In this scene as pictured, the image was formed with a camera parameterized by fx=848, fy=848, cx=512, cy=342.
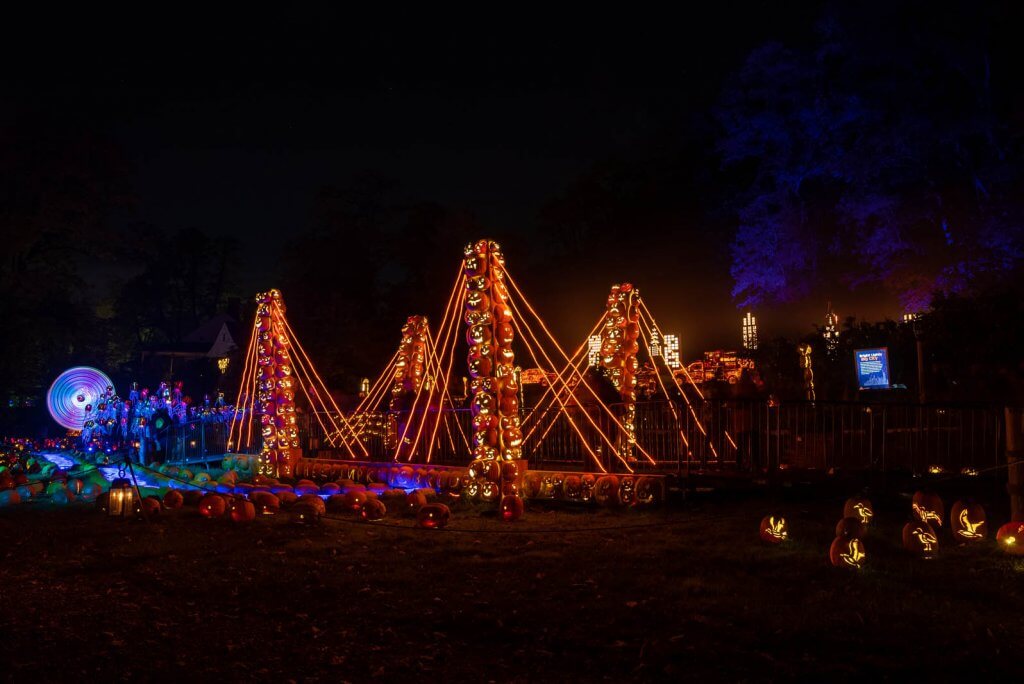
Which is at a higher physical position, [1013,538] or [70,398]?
[70,398]

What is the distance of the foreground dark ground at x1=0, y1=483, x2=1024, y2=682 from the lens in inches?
205

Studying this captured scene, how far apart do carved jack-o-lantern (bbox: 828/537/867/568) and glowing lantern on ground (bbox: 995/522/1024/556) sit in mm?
1419

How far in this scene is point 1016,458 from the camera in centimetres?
810

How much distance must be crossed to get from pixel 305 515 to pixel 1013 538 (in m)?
7.78

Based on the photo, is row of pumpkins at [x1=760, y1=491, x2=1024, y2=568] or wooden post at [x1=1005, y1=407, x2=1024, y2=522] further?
wooden post at [x1=1005, y1=407, x2=1024, y2=522]

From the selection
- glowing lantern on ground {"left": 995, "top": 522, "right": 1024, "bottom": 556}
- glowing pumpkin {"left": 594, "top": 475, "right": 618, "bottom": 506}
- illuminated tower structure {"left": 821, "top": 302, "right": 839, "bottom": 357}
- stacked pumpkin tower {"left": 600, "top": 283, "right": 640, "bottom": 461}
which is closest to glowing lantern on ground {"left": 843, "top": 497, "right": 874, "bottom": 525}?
glowing lantern on ground {"left": 995, "top": 522, "right": 1024, "bottom": 556}

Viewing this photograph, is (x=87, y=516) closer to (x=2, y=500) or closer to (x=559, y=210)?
(x=2, y=500)

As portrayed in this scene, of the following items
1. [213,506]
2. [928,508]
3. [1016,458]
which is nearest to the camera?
[1016,458]

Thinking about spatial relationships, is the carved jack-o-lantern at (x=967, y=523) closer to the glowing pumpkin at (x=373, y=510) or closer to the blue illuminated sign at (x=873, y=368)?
the glowing pumpkin at (x=373, y=510)

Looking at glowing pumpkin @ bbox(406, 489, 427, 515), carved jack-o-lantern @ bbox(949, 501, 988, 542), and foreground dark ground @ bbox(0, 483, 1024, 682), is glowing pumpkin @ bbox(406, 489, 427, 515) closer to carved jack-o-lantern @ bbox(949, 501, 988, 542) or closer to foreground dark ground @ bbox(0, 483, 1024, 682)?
foreground dark ground @ bbox(0, 483, 1024, 682)

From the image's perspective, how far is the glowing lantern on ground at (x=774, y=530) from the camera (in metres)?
8.65

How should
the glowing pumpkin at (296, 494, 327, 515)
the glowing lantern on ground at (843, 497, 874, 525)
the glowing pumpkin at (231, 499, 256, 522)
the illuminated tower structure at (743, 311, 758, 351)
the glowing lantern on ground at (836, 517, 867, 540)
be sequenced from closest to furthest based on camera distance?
the glowing lantern on ground at (836, 517, 867, 540) → the glowing lantern on ground at (843, 497, 874, 525) → the glowing pumpkin at (296, 494, 327, 515) → the glowing pumpkin at (231, 499, 256, 522) → the illuminated tower structure at (743, 311, 758, 351)

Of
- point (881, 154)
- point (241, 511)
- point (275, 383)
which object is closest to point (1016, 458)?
point (241, 511)

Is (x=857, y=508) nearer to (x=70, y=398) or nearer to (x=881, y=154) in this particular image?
(x=881, y=154)
